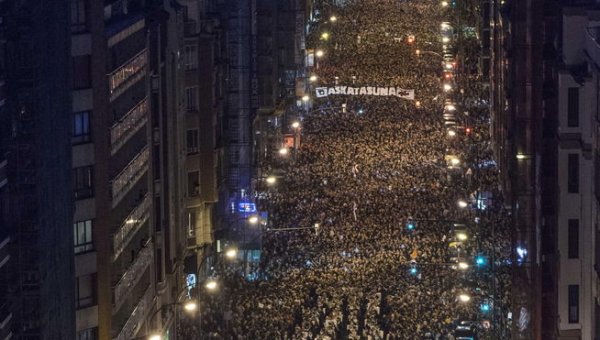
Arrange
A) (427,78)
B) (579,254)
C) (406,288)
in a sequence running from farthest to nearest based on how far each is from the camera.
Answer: (427,78)
(406,288)
(579,254)

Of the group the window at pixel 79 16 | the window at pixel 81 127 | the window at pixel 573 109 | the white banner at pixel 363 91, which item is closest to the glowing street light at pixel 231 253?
the window at pixel 573 109

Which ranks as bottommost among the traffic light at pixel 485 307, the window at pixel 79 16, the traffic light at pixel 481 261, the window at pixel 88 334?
the traffic light at pixel 485 307

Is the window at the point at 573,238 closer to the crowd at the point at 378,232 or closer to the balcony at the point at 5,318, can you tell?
the crowd at the point at 378,232

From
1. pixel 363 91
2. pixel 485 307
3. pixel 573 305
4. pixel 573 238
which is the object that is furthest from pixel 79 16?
pixel 363 91

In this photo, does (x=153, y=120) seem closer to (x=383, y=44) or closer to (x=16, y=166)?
(x=16, y=166)

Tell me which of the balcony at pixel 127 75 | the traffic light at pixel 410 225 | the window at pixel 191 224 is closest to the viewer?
the balcony at pixel 127 75

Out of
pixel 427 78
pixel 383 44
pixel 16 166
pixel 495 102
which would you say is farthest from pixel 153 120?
pixel 383 44

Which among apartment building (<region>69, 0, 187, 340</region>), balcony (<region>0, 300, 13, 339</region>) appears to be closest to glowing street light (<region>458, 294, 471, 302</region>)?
apartment building (<region>69, 0, 187, 340</region>)

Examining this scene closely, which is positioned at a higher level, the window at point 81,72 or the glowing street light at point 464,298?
the window at point 81,72
